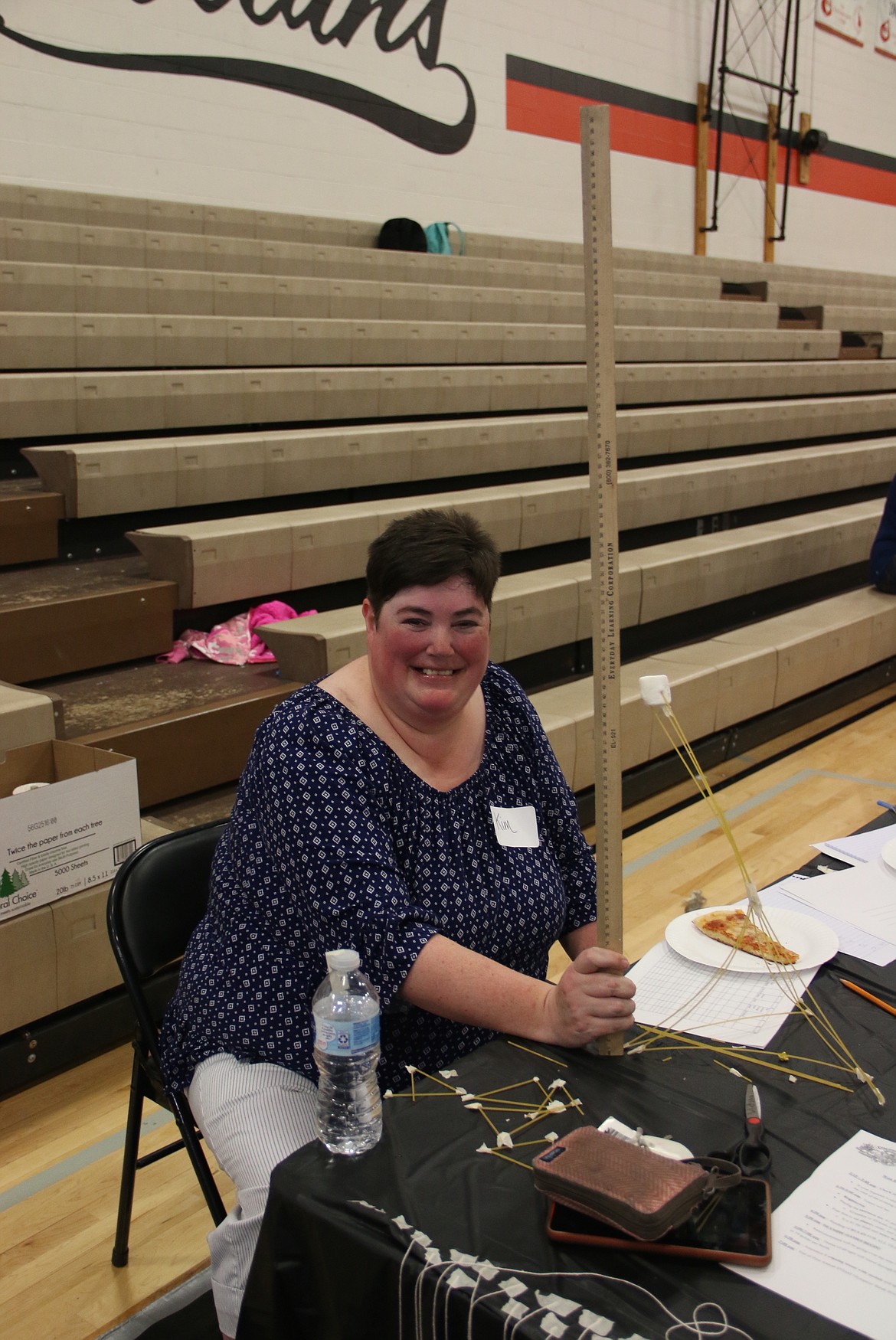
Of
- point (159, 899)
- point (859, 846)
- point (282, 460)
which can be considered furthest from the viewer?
point (282, 460)

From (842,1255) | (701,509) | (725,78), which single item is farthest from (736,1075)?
(725,78)

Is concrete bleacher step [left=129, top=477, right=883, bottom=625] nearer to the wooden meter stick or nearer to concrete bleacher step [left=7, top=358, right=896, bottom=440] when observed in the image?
concrete bleacher step [left=7, top=358, right=896, bottom=440]

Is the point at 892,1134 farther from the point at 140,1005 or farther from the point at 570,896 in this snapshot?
the point at 140,1005

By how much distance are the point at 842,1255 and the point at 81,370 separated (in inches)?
143

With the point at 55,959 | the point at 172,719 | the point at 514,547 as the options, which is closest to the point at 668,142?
the point at 514,547

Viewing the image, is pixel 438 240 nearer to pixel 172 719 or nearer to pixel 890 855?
pixel 172 719

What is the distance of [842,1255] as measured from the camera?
841mm

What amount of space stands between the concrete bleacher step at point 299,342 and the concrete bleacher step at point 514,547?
0.76 m

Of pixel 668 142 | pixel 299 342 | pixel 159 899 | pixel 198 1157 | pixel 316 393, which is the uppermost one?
pixel 668 142

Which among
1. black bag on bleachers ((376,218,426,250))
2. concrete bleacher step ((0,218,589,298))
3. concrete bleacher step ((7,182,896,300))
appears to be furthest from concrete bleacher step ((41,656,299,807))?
black bag on bleachers ((376,218,426,250))

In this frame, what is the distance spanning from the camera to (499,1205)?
0.89 meters

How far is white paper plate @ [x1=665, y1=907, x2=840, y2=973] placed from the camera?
1306mm

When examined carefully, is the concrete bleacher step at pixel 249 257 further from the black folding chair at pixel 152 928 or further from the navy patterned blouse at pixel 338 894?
the navy patterned blouse at pixel 338 894

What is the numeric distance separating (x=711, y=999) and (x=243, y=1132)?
53cm
